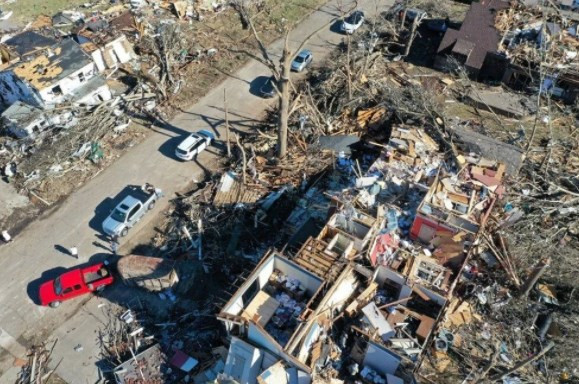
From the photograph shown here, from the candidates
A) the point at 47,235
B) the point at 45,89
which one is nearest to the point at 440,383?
the point at 47,235

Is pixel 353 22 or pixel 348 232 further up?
pixel 353 22

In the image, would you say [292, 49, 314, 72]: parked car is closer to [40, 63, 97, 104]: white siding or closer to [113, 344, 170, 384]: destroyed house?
[40, 63, 97, 104]: white siding

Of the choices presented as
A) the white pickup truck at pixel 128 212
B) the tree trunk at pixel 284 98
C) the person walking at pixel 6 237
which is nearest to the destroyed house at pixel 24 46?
the person walking at pixel 6 237

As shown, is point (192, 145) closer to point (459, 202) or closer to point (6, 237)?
point (6, 237)

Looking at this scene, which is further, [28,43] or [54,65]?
[28,43]

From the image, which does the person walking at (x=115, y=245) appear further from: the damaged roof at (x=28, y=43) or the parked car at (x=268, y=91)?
the damaged roof at (x=28, y=43)

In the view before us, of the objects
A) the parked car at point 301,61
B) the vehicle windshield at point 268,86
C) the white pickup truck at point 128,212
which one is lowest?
the white pickup truck at point 128,212

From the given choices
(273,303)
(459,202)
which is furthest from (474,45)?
(273,303)
